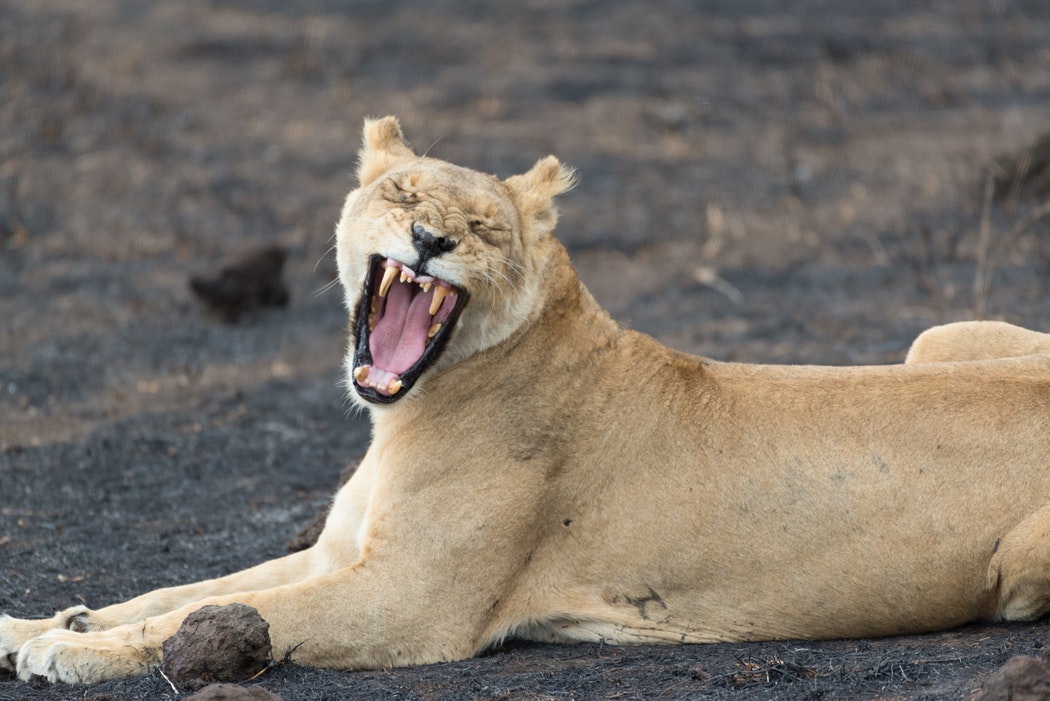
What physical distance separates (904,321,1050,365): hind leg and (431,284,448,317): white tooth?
1.89 m

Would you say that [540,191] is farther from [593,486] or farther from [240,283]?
[240,283]

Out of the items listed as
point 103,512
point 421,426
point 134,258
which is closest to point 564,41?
point 134,258

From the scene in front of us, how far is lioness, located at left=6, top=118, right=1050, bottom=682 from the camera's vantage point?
4688 mm

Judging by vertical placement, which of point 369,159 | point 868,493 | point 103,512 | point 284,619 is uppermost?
point 369,159

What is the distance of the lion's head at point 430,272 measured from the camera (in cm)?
483

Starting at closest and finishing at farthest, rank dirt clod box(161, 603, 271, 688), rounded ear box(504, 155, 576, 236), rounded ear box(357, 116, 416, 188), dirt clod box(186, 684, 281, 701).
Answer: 1. dirt clod box(186, 684, 281, 701)
2. dirt clod box(161, 603, 271, 688)
3. rounded ear box(504, 155, 576, 236)
4. rounded ear box(357, 116, 416, 188)

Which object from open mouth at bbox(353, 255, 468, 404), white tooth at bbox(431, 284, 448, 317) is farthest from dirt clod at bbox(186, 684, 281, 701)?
white tooth at bbox(431, 284, 448, 317)

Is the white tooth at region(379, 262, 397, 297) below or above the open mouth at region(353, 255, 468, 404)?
above

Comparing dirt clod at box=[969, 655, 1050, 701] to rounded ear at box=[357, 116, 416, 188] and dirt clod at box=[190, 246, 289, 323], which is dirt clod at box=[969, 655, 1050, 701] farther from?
dirt clod at box=[190, 246, 289, 323]

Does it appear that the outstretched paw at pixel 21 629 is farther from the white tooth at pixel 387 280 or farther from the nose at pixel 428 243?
the nose at pixel 428 243

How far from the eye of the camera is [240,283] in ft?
35.1

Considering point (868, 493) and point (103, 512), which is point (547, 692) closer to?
point (868, 493)

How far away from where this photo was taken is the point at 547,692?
4395 mm

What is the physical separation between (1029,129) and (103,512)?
10.4 meters
